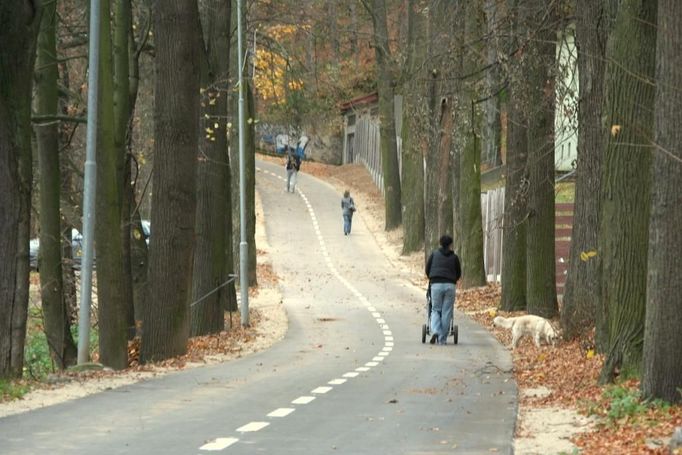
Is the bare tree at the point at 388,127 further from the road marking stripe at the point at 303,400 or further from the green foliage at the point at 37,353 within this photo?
the road marking stripe at the point at 303,400

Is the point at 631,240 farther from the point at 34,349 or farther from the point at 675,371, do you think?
the point at 34,349

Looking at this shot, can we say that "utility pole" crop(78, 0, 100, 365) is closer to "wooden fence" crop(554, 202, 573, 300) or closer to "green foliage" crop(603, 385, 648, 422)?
"green foliage" crop(603, 385, 648, 422)

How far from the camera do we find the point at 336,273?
5103 cm

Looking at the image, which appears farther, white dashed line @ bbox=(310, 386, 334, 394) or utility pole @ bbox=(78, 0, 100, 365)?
utility pole @ bbox=(78, 0, 100, 365)

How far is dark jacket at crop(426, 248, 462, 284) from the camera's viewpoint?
26.9m

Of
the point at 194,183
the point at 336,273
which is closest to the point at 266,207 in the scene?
the point at 336,273

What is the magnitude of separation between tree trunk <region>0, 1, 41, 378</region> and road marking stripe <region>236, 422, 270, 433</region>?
5871mm

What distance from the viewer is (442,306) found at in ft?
88.4

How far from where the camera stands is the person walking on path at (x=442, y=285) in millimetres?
26844

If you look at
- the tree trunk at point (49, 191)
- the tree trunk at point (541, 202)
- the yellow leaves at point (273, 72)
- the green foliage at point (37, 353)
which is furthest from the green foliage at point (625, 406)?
the yellow leaves at point (273, 72)

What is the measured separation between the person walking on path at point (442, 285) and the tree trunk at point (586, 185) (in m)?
2.17

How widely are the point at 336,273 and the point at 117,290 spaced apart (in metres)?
28.5

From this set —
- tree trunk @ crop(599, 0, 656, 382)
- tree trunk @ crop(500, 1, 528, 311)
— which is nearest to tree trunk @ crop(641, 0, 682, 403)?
tree trunk @ crop(599, 0, 656, 382)

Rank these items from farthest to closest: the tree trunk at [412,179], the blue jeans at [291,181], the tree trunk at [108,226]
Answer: the blue jeans at [291,181] < the tree trunk at [412,179] < the tree trunk at [108,226]
